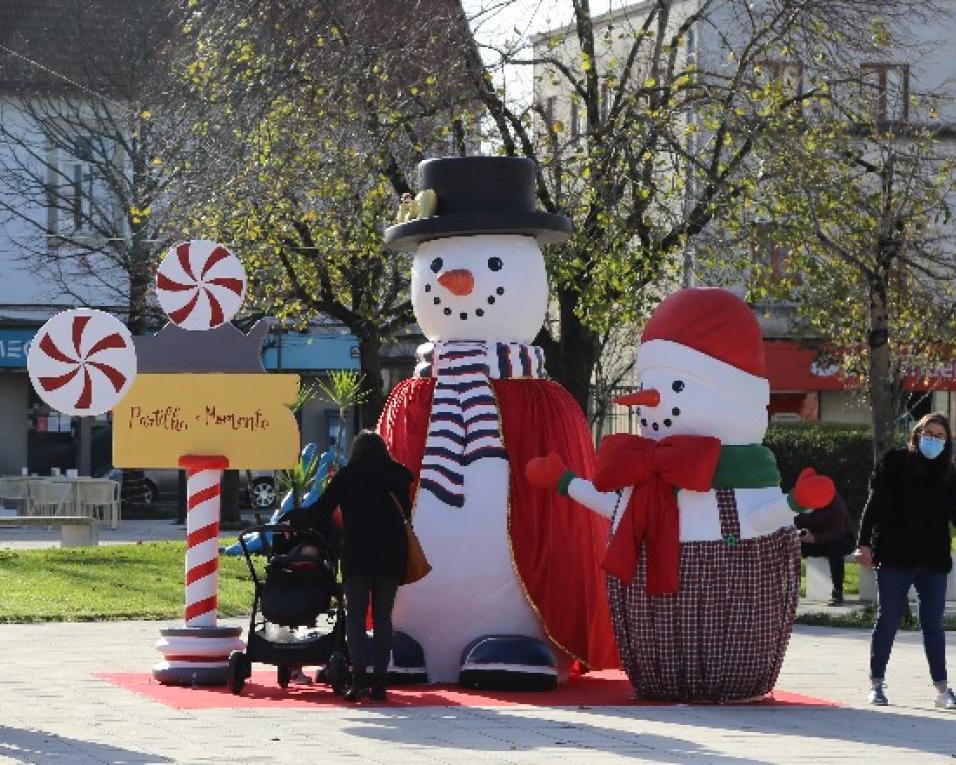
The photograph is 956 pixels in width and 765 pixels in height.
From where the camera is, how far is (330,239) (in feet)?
75.6

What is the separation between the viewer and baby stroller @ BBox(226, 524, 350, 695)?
12070mm

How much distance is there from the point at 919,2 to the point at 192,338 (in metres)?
9.48

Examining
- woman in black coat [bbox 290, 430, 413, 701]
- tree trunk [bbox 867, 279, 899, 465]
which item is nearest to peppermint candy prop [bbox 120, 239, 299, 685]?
woman in black coat [bbox 290, 430, 413, 701]

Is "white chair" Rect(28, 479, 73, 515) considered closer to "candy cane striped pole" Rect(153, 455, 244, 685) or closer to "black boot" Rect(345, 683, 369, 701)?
"candy cane striped pole" Rect(153, 455, 244, 685)

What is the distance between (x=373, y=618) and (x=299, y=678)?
1.24m

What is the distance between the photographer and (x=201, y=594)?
13.2 m

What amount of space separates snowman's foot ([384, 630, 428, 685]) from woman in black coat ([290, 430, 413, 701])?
42cm

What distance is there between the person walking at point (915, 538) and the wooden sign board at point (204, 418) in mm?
3580

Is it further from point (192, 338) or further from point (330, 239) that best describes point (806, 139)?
point (192, 338)

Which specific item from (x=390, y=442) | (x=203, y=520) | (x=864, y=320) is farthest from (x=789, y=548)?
(x=864, y=320)

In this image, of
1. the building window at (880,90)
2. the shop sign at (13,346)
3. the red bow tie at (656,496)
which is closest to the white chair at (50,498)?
the shop sign at (13,346)

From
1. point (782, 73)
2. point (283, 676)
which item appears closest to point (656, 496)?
point (283, 676)

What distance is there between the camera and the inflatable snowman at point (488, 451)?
495 inches

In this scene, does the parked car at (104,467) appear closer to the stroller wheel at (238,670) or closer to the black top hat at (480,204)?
the black top hat at (480,204)
